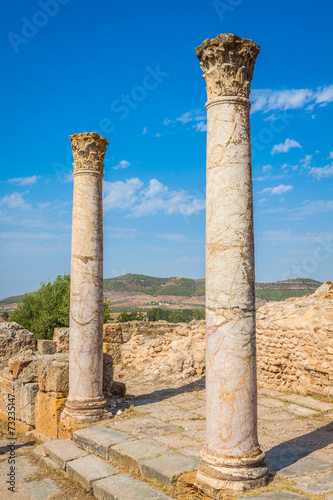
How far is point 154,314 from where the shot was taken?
2286 inches

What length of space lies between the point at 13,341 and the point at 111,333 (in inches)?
209

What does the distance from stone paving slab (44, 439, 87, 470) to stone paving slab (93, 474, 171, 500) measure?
107 cm

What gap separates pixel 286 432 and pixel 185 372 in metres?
5.57

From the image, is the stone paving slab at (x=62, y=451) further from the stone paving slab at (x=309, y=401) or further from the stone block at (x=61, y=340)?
the stone block at (x=61, y=340)

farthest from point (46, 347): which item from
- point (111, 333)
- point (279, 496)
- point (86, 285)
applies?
point (279, 496)

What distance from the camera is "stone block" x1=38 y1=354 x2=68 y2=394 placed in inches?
303

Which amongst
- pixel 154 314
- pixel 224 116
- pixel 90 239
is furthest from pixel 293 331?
pixel 154 314

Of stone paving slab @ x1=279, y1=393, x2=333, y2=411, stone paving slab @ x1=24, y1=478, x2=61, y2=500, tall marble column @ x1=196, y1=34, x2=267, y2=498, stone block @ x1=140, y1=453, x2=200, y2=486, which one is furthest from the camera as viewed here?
stone paving slab @ x1=279, y1=393, x2=333, y2=411

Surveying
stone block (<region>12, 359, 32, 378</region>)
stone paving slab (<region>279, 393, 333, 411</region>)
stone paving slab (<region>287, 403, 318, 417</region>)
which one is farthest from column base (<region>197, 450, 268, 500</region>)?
stone block (<region>12, 359, 32, 378</region>)

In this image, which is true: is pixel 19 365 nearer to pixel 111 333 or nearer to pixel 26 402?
pixel 26 402

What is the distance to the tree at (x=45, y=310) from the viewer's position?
2623 centimetres

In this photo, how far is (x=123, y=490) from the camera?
4883 millimetres

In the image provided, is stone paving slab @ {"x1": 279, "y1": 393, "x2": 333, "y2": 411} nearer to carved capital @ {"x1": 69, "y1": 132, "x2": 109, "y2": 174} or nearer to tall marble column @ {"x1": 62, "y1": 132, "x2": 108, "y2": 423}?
tall marble column @ {"x1": 62, "y1": 132, "x2": 108, "y2": 423}

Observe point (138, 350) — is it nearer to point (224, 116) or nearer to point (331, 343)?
point (331, 343)
